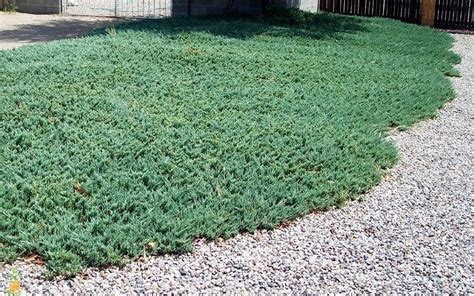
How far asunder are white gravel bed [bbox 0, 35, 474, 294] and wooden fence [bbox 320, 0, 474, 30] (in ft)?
37.9

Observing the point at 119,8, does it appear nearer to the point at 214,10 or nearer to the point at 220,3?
the point at 214,10

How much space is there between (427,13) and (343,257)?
13.2 meters

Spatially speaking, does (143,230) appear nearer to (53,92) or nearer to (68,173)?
(68,173)

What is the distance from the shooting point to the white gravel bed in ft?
11.4

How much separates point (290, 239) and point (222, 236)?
0.41m

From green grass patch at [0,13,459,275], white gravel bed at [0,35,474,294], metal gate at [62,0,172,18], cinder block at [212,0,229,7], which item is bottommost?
white gravel bed at [0,35,474,294]

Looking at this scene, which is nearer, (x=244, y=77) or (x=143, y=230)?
(x=143, y=230)

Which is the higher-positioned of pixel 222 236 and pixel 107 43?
pixel 107 43

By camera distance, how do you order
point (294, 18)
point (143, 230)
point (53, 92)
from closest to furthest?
1. point (143, 230)
2. point (53, 92)
3. point (294, 18)

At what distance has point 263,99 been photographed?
6512mm

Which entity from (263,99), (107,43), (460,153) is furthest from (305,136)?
(107,43)

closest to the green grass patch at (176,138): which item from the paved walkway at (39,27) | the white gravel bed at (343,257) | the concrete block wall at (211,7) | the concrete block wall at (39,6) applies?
the white gravel bed at (343,257)

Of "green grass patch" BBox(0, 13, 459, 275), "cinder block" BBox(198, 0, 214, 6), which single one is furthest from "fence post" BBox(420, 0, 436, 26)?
"green grass patch" BBox(0, 13, 459, 275)

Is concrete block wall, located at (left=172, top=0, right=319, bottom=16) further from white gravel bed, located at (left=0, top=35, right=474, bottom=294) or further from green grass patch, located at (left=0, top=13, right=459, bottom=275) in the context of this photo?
white gravel bed, located at (left=0, top=35, right=474, bottom=294)
